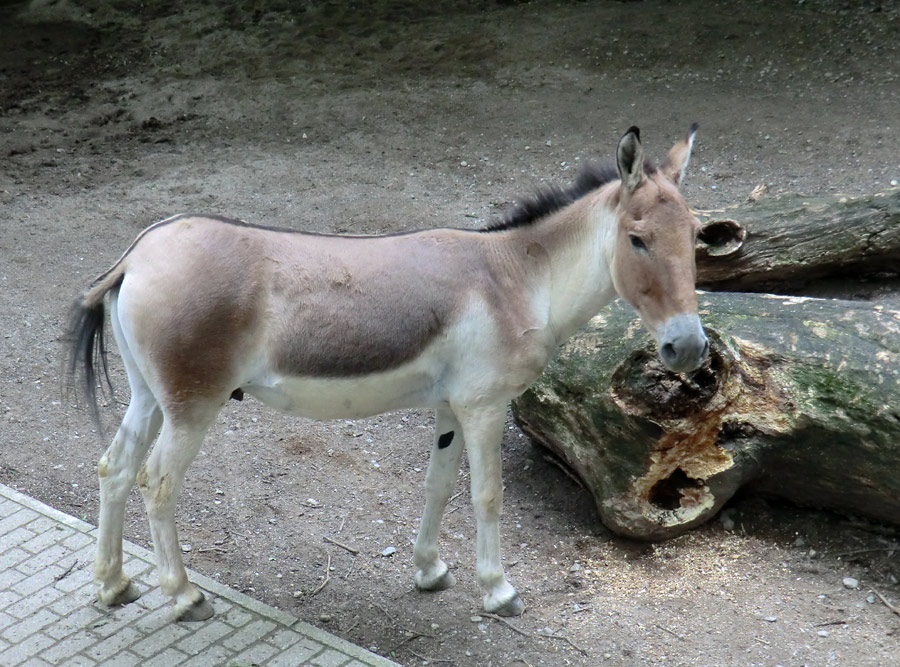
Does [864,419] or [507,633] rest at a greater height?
[864,419]

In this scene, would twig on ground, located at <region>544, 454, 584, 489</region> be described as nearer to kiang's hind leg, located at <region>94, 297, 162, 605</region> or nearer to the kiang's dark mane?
the kiang's dark mane

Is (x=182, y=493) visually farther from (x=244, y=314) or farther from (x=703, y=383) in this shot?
(x=703, y=383)

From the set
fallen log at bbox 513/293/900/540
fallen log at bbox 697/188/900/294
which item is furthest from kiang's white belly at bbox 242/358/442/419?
fallen log at bbox 697/188/900/294

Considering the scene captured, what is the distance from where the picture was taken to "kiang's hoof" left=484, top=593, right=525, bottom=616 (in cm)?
455

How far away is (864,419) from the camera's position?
4.61m

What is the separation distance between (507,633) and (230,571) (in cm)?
145

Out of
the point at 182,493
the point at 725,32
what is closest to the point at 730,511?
the point at 182,493

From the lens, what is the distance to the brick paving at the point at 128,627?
162 inches

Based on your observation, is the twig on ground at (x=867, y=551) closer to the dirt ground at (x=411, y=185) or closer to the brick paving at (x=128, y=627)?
the dirt ground at (x=411, y=185)

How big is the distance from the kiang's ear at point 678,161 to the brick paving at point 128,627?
2.39 m

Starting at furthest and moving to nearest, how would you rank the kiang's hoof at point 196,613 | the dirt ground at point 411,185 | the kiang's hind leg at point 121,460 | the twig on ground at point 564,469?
the twig on ground at point 564,469, the dirt ground at point 411,185, the kiang's hoof at point 196,613, the kiang's hind leg at point 121,460

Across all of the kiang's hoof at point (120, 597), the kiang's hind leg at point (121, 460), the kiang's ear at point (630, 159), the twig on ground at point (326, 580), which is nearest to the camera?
the kiang's ear at point (630, 159)

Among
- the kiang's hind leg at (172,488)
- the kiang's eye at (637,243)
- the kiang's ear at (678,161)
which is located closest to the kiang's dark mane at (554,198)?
the kiang's ear at (678,161)

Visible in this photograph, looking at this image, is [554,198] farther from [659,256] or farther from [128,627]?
[128,627]
